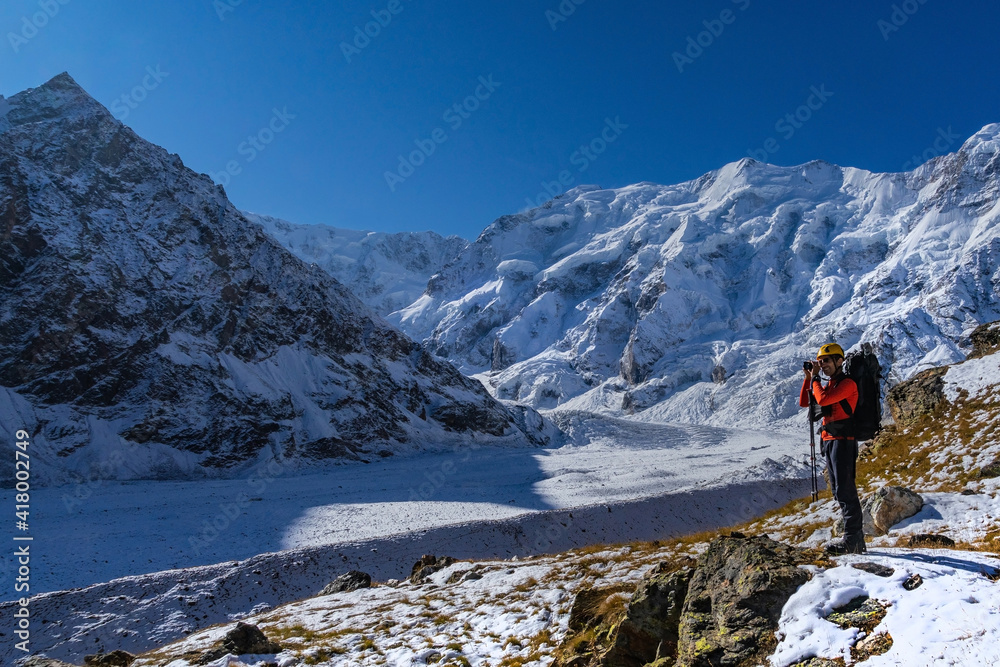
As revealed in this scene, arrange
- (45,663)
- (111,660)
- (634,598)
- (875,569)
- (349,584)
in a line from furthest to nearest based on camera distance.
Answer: (349,584)
(111,660)
(45,663)
(634,598)
(875,569)

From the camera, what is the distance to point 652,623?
725cm

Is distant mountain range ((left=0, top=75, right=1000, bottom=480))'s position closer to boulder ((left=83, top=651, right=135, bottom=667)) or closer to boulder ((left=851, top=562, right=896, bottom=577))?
boulder ((left=83, top=651, right=135, bottom=667))

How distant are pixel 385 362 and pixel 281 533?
192 ft

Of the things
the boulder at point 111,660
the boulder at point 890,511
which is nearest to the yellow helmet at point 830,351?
the boulder at point 890,511

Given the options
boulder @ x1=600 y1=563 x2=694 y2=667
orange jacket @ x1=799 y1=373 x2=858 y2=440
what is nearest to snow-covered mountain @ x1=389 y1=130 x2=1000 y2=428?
orange jacket @ x1=799 y1=373 x2=858 y2=440

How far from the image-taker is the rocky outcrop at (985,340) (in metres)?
22.4

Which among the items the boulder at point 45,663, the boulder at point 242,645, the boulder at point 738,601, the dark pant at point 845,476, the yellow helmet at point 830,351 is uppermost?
the yellow helmet at point 830,351

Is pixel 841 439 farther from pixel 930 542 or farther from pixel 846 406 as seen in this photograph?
pixel 930 542

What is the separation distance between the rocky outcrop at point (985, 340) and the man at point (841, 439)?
20006mm

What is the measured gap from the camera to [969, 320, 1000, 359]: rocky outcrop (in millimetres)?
22391

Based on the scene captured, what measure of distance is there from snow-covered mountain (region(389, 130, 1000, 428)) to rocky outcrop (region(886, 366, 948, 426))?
98.9m

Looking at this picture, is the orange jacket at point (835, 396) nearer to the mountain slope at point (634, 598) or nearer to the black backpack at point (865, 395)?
the black backpack at point (865, 395)

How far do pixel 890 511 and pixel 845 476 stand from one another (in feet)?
15.9

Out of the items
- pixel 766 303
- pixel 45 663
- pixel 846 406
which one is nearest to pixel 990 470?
pixel 846 406
